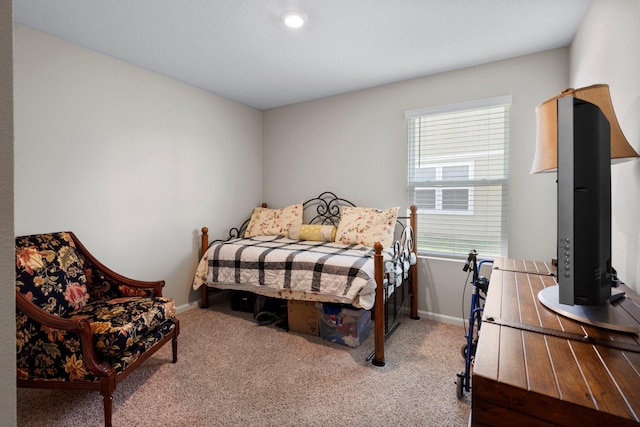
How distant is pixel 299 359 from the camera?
2318mm

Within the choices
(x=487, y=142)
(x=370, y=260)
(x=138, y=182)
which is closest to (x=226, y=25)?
(x=138, y=182)

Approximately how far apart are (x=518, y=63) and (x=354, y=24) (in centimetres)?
159

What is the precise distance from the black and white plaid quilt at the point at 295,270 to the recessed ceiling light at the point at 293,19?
1792 millimetres

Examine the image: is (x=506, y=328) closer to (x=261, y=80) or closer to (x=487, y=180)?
(x=487, y=180)

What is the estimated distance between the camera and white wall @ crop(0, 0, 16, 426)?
51 centimetres

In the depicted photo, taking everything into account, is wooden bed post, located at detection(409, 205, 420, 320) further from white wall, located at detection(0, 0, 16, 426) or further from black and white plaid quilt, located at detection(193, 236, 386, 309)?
white wall, located at detection(0, 0, 16, 426)

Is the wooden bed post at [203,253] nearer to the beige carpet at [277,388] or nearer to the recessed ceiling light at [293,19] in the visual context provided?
the beige carpet at [277,388]

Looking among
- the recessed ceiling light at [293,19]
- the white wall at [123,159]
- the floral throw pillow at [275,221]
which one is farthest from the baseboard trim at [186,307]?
the recessed ceiling light at [293,19]

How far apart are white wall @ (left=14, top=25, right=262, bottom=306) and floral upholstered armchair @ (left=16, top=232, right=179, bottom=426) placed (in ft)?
1.26

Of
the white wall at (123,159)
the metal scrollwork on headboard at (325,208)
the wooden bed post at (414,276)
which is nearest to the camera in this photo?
the white wall at (123,159)

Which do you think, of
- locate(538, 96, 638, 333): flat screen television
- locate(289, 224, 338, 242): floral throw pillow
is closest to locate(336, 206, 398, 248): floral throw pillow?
locate(289, 224, 338, 242): floral throw pillow

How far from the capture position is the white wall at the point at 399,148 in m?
2.61

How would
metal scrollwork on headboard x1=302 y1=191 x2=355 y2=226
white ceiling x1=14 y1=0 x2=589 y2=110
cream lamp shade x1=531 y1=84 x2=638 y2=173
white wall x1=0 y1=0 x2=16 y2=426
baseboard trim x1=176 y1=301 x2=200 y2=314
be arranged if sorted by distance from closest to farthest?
white wall x1=0 y1=0 x2=16 y2=426 < cream lamp shade x1=531 y1=84 x2=638 y2=173 < white ceiling x1=14 y1=0 x2=589 y2=110 < baseboard trim x1=176 y1=301 x2=200 y2=314 < metal scrollwork on headboard x1=302 y1=191 x2=355 y2=226

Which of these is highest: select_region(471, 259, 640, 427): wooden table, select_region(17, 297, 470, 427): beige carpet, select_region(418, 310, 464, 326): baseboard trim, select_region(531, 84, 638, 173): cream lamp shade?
select_region(531, 84, 638, 173): cream lamp shade
